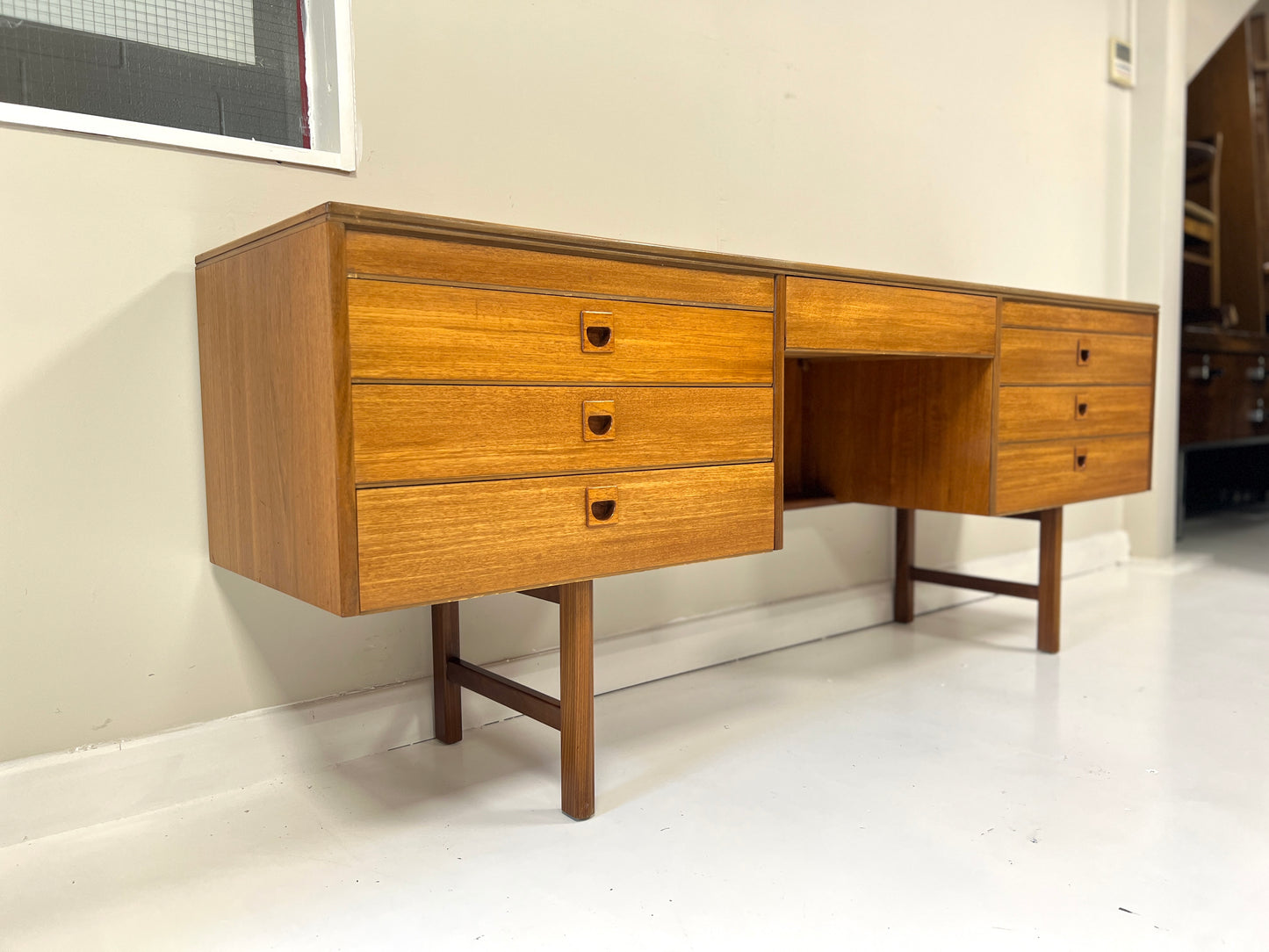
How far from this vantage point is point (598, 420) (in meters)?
1.31

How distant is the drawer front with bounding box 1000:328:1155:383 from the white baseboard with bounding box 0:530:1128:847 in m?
0.79

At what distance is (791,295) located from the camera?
1.51m

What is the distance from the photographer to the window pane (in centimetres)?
134

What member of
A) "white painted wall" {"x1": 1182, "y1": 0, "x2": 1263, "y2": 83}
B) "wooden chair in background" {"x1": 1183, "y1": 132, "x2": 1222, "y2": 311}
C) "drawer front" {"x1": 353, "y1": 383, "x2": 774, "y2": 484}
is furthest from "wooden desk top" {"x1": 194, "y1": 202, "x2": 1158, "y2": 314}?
"wooden chair in background" {"x1": 1183, "y1": 132, "x2": 1222, "y2": 311}

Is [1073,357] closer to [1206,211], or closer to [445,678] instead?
[445,678]

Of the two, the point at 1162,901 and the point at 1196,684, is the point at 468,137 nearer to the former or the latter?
the point at 1162,901

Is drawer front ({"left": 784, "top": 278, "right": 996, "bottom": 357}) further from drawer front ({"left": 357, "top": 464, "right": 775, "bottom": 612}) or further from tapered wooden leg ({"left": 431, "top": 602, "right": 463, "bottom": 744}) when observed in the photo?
tapered wooden leg ({"left": 431, "top": 602, "right": 463, "bottom": 744})

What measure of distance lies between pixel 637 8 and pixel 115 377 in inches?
49.4

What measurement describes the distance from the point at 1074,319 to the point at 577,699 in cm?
142

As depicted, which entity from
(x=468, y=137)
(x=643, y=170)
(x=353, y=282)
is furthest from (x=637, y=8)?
(x=353, y=282)

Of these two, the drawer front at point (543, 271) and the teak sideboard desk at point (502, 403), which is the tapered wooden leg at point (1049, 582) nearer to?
the teak sideboard desk at point (502, 403)

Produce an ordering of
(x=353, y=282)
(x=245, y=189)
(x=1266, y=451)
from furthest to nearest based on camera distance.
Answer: (x=1266, y=451), (x=245, y=189), (x=353, y=282)

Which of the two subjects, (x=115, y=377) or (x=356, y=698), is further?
(x=356, y=698)

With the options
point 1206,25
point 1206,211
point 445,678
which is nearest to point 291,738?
point 445,678
